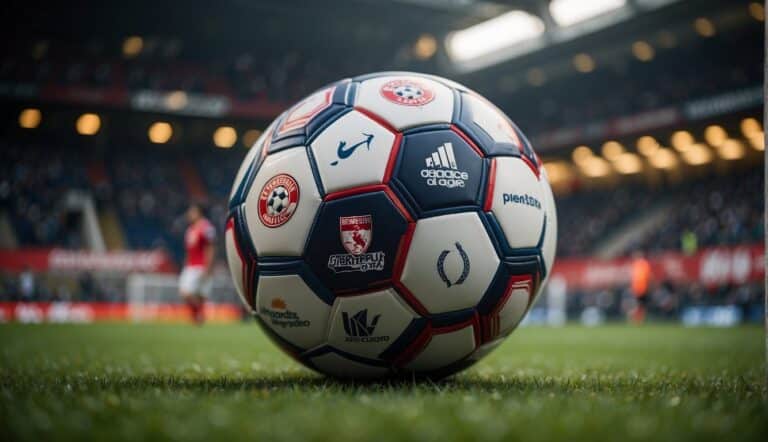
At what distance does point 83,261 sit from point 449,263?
24679 mm

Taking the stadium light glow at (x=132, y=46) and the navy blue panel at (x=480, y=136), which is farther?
the stadium light glow at (x=132, y=46)

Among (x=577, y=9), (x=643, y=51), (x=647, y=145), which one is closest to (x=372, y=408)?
(x=577, y=9)

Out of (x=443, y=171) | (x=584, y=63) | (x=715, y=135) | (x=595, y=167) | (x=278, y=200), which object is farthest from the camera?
(x=595, y=167)

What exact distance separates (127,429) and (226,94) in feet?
102

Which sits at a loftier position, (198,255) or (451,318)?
(451,318)

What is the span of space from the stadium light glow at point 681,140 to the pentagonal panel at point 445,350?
1131 inches

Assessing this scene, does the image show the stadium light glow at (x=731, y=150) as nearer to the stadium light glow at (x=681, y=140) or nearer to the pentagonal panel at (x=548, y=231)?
the stadium light glow at (x=681, y=140)

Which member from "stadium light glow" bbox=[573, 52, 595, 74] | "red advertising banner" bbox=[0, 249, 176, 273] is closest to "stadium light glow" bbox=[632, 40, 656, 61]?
"stadium light glow" bbox=[573, 52, 595, 74]

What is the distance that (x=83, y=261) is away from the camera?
Answer: 2531 cm

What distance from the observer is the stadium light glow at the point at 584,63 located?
31.6 metres

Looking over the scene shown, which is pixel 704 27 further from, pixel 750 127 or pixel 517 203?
pixel 517 203

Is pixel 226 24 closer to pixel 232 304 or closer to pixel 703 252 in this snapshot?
pixel 232 304

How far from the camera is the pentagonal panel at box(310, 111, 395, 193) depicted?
3035 mm

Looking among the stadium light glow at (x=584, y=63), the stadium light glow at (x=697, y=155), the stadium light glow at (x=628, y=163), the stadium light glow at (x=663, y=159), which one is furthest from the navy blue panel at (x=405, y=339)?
the stadium light glow at (x=628, y=163)
